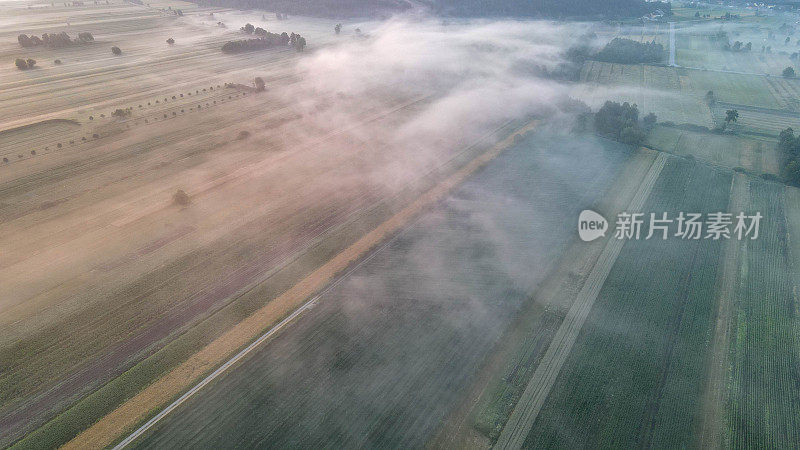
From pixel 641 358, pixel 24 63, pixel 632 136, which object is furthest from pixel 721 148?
pixel 24 63

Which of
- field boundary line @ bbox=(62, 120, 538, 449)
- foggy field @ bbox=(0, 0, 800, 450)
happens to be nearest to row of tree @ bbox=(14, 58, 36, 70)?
foggy field @ bbox=(0, 0, 800, 450)

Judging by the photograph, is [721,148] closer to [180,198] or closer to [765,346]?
[765,346]

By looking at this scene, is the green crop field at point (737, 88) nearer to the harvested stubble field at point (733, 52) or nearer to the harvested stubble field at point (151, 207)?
the harvested stubble field at point (733, 52)

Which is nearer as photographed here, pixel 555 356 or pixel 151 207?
pixel 555 356

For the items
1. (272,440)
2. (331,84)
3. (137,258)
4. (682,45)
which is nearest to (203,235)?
(137,258)

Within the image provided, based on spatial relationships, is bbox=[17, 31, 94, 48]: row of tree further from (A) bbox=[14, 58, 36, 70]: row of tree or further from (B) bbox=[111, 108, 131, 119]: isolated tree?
(B) bbox=[111, 108, 131, 119]: isolated tree

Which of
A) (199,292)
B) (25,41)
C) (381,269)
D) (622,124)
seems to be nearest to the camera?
(199,292)
